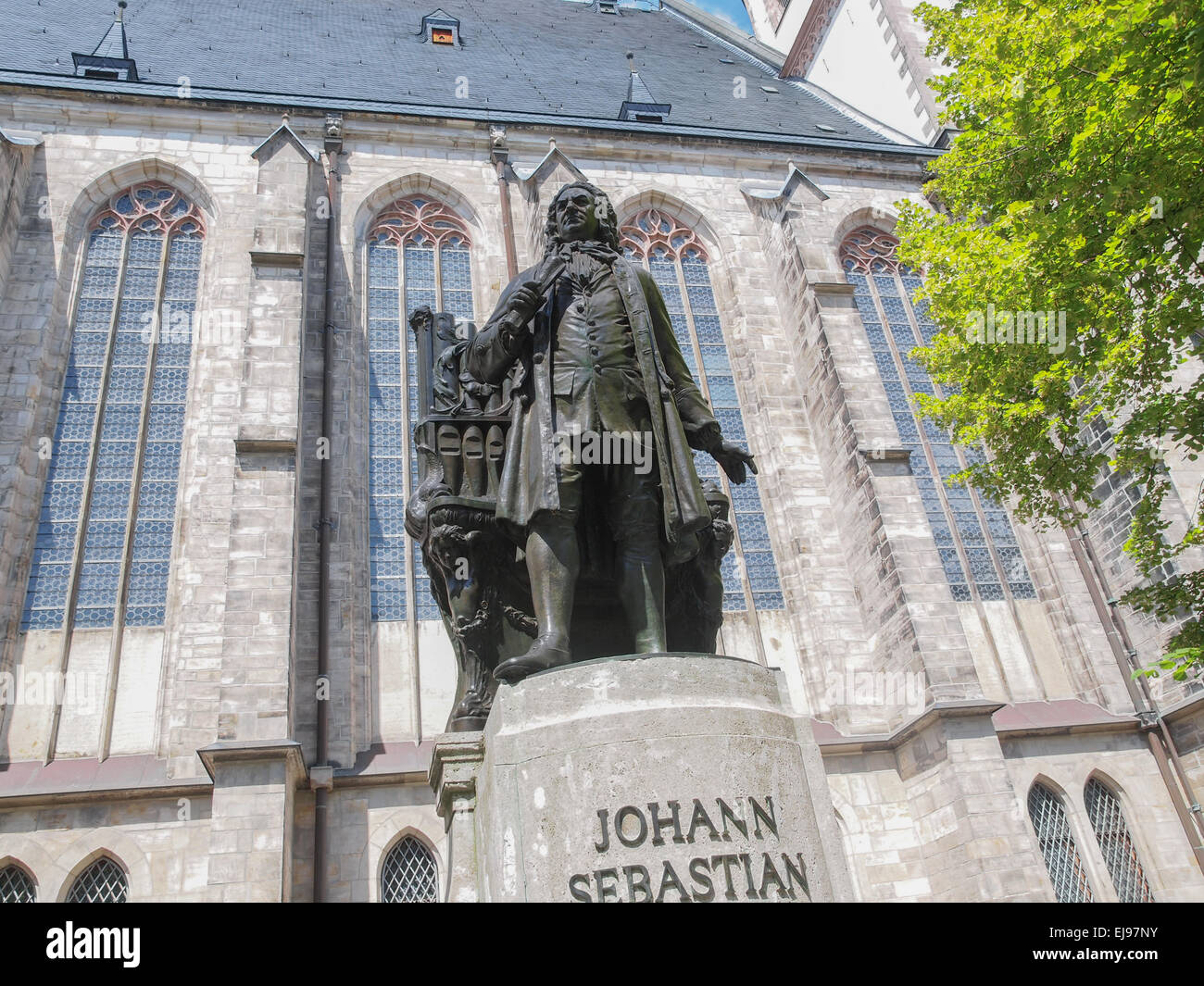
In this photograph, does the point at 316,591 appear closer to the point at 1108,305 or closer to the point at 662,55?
the point at 1108,305

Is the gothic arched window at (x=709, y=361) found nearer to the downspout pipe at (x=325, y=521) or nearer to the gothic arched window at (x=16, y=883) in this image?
the downspout pipe at (x=325, y=521)

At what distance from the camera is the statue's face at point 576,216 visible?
3.83 meters

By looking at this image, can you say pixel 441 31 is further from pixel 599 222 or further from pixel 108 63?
pixel 599 222

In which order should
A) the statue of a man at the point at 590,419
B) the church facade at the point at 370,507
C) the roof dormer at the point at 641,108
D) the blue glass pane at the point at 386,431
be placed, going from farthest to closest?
1. the roof dormer at the point at 641,108
2. the blue glass pane at the point at 386,431
3. the church facade at the point at 370,507
4. the statue of a man at the point at 590,419

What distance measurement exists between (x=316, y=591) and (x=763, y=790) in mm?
9405

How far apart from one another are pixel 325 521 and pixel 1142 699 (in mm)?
11332

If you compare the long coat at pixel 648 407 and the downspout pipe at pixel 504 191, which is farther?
the downspout pipe at pixel 504 191

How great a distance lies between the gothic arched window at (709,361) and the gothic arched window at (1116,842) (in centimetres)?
477

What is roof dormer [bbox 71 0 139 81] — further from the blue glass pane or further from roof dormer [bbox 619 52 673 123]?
roof dormer [bbox 619 52 673 123]

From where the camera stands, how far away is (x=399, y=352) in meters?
13.5

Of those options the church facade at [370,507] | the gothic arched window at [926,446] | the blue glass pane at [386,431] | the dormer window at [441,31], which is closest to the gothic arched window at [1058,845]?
the church facade at [370,507]

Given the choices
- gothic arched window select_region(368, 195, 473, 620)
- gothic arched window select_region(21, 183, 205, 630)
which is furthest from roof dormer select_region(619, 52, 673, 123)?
gothic arched window select_region(21, 183, 205, 630)

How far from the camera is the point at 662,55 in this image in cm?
2227

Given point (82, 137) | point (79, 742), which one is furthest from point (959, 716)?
point (82, 137)
